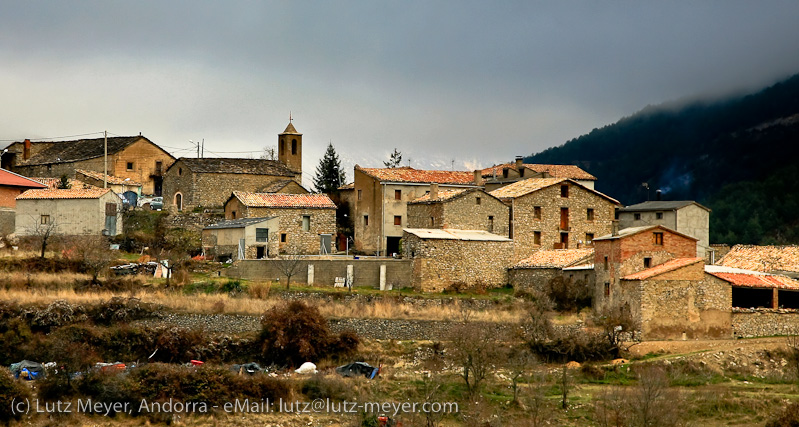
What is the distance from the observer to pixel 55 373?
36156 millimetres

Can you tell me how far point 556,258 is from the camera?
50.9 meters

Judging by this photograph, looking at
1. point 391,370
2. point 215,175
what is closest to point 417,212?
point 215,175

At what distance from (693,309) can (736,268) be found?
25.1 feet

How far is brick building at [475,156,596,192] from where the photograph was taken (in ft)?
209

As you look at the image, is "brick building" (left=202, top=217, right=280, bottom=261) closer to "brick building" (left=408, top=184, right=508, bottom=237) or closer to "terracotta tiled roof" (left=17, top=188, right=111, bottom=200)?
"terracotta tiled roof" (left=17, top=188, right=111, bottom=200)

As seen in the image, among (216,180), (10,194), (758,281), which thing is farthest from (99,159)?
(758,281)

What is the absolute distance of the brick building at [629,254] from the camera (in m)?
44.4

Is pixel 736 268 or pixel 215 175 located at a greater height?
pixel 215 175

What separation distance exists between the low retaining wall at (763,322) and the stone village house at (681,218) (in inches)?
478

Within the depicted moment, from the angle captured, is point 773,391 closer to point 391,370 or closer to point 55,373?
point 391,370

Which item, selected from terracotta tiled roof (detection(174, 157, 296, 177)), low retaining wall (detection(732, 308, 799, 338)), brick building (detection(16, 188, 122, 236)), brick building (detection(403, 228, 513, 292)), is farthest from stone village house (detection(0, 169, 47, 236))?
low retaining wall (detection(732, 308, 799, 338))

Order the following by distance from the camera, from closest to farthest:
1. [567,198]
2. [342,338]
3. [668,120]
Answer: [342,338] < [567,198] < [668,120]

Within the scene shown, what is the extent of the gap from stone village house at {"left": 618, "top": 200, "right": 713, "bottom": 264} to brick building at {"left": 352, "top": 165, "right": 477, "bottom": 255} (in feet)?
31.3

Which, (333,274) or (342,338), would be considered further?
(333,274)
